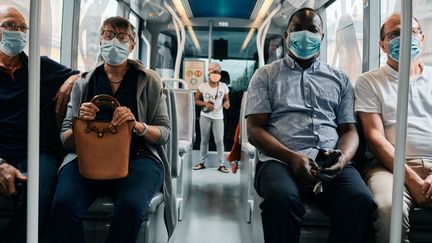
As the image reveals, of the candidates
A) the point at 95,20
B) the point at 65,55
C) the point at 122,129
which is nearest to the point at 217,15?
the point at 95,20

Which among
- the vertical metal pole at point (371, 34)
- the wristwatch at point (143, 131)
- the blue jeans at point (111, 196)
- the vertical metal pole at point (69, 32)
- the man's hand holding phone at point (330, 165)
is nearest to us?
the blue jeans at point (111, 196)

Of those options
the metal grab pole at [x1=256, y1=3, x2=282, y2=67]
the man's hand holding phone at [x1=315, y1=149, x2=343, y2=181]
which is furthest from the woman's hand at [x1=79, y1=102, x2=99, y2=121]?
the metal grab pole at [x1=256, y1=3, x2=282, y2=67]

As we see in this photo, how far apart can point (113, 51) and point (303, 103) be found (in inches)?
41.6

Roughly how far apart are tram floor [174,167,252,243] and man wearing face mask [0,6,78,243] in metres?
1.15

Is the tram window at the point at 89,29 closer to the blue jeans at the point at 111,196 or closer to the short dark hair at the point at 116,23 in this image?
the short dark hair at the point at 116,23

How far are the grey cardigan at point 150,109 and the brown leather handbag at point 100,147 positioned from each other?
0.82 ft

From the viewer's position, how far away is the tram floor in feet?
9.38

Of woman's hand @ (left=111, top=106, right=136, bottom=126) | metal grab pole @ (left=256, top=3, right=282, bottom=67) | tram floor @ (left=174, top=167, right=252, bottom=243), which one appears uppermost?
metal grab pole @ (left=256, top=3, right=282, bottom=67)

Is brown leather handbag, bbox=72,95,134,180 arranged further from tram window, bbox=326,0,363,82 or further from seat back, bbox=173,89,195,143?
tram window, bbox=326,0,363,82

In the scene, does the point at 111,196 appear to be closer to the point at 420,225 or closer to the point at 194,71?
the point at 420,225

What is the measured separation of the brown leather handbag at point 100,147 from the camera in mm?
1776

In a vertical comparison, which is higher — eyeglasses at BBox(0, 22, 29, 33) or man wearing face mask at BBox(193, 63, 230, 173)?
eyeglasses at BBox(0, 22, 29, 33)

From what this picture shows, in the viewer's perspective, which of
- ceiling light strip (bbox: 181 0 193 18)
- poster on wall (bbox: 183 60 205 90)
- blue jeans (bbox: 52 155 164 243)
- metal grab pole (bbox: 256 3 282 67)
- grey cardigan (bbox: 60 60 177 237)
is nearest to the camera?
blue jeans (bbox: 52 155 164 243)

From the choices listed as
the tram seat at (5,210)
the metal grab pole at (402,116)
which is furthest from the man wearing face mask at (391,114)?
the tram seat at (5,210)
